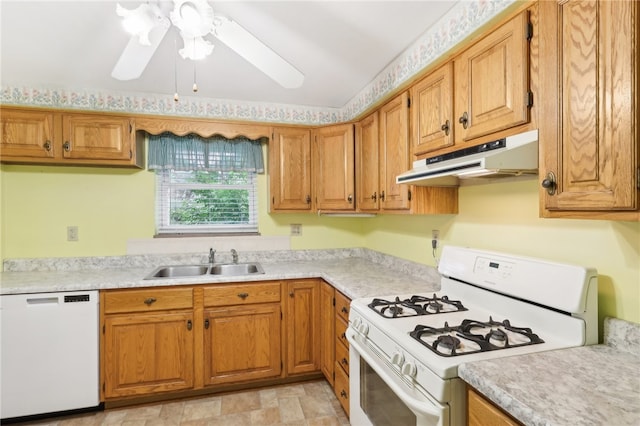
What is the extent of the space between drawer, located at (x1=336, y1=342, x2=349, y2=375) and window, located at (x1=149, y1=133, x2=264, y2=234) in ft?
4.64

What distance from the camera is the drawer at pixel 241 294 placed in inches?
96.3

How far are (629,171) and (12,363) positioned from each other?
3218 mm

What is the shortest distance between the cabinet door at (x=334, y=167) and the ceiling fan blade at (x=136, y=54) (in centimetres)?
153

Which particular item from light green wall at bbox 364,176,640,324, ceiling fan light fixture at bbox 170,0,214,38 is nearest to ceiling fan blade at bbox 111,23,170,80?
ceiling fan light fixture at bbox 170,0,214,38

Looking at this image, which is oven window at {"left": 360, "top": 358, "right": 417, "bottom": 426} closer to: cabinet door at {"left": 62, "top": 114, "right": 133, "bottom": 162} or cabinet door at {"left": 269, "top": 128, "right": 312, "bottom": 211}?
cabinet door at {"left": 269, "top": 128, "right": 312, "bottom": 211}

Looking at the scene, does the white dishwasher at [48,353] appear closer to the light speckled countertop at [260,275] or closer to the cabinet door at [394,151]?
the light speckled countertop at [260,275]

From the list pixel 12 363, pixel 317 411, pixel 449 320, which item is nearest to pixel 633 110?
pixel 449 320

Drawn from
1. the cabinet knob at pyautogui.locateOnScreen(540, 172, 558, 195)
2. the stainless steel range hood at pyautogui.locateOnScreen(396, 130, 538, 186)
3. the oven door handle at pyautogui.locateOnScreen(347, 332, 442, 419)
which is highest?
the stainless steel range hood at pyautogui.locateOnScreen(396, 130, 538, 186)

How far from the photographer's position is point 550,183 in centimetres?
108

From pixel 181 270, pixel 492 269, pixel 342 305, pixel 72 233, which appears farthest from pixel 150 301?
pixel 492 269

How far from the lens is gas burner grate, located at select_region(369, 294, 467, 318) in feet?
5.17

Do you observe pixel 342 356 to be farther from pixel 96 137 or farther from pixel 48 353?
pixel 96 137

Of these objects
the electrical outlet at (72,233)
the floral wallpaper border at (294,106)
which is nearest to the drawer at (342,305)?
the floral wallpaper border at (294,106)

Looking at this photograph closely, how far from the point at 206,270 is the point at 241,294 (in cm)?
60
